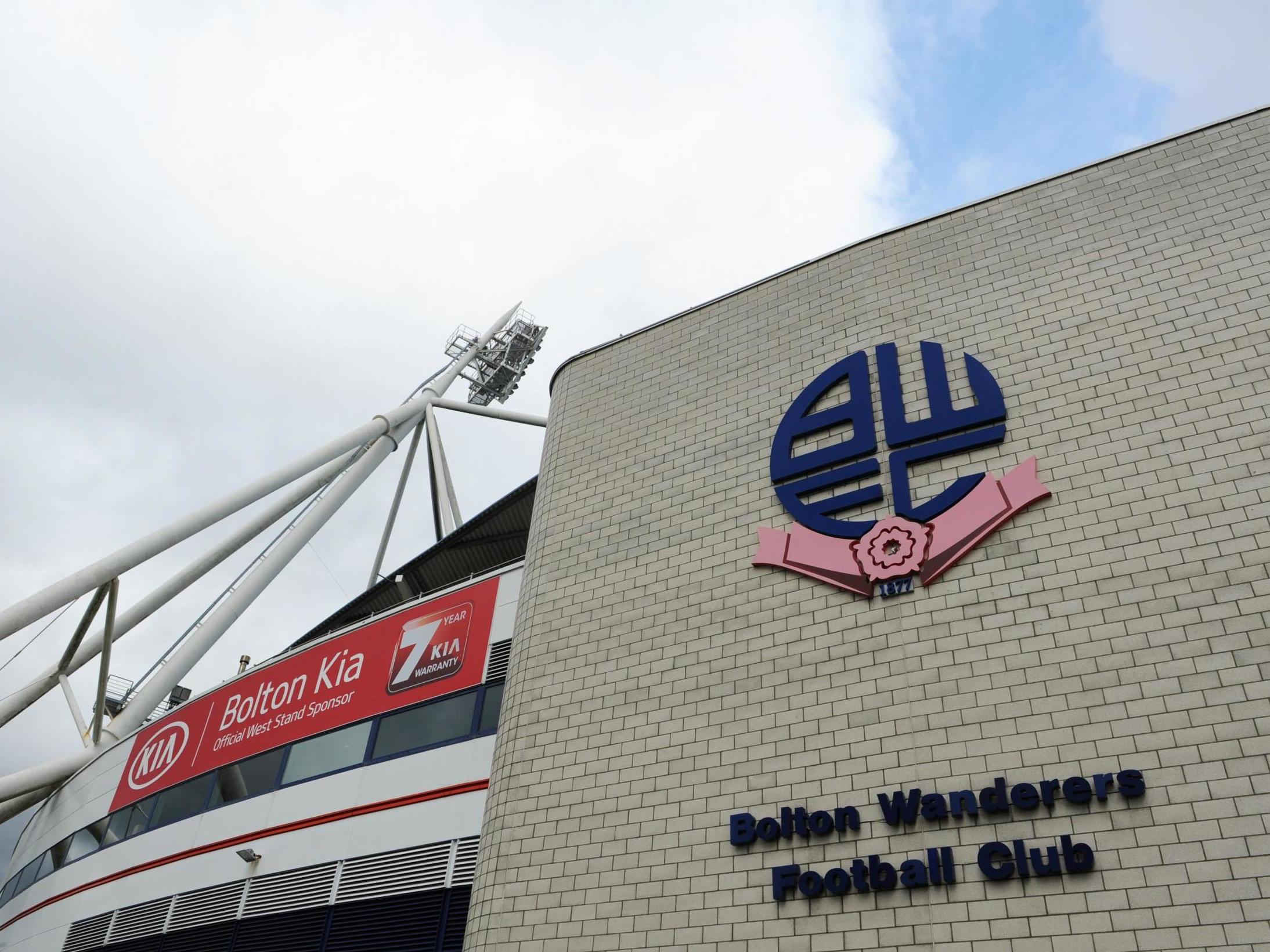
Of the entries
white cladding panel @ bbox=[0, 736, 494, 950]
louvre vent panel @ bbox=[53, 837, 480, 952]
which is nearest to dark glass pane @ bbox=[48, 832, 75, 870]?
white cladding panel @ bbox=[0, 736, 494, 950]

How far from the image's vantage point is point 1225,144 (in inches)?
525

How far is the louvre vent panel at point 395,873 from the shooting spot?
14.9m

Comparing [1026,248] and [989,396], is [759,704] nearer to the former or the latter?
[989,396]

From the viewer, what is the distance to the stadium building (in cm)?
958

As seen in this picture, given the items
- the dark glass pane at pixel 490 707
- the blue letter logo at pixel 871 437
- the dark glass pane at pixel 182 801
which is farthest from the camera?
the dark glass pane at pixel 182 801

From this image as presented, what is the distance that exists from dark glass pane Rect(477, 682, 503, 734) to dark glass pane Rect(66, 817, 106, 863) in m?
12.5

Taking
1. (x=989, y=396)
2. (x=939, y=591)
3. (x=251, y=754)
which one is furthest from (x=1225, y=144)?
(x=251, y=754)

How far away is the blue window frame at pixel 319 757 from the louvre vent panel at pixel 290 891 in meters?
1.58

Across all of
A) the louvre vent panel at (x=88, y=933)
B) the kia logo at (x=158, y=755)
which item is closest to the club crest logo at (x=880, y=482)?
the kia logo at (x=158, y=755)

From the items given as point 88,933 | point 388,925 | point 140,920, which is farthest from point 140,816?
point 388,925

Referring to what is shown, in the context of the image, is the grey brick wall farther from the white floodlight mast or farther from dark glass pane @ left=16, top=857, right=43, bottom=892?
dark glass pane @ left=16, top=857, right=43, bottom=892

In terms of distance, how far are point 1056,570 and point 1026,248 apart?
510 cm

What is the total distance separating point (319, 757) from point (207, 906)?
3417mm

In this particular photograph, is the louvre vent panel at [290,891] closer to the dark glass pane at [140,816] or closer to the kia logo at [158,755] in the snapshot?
the dark glass pane at [140,816]
